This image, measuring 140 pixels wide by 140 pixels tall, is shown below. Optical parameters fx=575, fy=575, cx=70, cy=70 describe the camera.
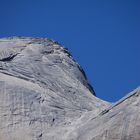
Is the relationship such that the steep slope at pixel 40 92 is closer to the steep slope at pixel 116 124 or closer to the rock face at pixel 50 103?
the rock face at pixel 50 103

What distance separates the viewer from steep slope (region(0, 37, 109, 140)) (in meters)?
17.2

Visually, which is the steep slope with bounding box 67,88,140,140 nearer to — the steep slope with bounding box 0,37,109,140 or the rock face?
the rock face

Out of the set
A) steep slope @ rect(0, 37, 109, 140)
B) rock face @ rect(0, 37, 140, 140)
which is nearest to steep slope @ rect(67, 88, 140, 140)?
rock face @ rect(0, 37, 140, 140)

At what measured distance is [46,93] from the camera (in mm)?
19219

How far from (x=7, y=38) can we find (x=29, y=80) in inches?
179

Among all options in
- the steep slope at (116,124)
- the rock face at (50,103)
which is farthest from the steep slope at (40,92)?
the steep slope at (116,124)

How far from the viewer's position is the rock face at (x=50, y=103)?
51.8 feet

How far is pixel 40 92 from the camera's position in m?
19.1

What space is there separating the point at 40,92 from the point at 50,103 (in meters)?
0.72

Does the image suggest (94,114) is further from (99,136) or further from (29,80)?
(29,80)

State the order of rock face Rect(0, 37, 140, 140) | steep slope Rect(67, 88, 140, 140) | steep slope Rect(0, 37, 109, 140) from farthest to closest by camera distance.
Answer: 1. steep slope Rect(0, 37, 109, 140)
2. rock face Rect(0, 37, 140, 140)
3. steep slope Rect(67, 88, 140, 140)

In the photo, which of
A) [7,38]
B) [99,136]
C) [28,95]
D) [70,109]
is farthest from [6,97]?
[7,38]

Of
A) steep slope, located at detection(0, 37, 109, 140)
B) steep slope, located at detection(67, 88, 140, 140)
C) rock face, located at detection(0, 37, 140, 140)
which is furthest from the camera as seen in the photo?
steep slope, located at detection(0, 37, 109, 140)

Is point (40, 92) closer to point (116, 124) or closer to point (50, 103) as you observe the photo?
point (50, 103)
